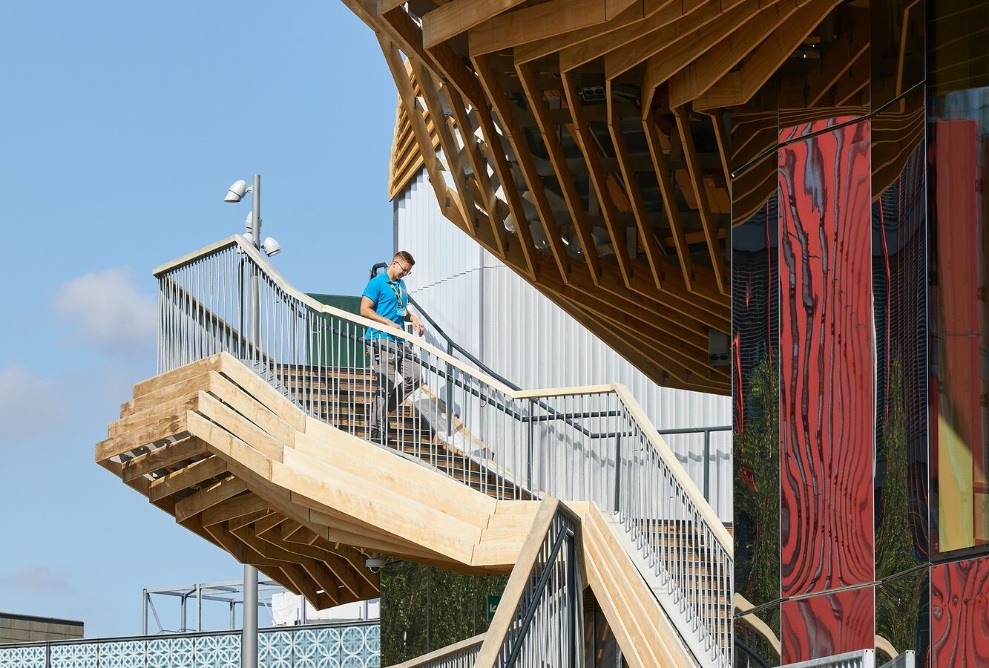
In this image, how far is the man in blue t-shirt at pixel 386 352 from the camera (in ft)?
48.2

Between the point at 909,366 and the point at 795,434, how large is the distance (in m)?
1.32

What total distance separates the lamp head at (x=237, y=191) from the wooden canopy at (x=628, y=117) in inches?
259

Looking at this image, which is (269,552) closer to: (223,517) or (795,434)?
(223,517)

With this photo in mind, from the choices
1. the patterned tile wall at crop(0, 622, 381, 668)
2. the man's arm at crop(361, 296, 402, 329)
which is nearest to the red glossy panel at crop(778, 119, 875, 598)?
the man's arm at crop(361, 296, 402, 329)

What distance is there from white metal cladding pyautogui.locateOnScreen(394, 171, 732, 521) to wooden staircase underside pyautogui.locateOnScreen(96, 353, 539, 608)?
717cm

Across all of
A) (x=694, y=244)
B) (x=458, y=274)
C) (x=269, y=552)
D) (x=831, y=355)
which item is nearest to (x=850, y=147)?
(x=831, y=355)

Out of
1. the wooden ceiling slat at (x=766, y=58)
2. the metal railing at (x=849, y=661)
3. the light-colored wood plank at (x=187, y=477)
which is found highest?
the wooden ceiling slat at (x=766, y=58)

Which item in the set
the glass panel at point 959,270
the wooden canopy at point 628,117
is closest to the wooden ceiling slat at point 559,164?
the wooden canopy at point 628,117

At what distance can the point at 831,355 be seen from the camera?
8.86m

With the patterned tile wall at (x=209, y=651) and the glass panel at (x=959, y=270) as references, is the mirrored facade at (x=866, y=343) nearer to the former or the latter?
the glass panel at (x=959, y=270)

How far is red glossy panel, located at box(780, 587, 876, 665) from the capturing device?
27.2ft

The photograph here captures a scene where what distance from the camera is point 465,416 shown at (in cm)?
1477

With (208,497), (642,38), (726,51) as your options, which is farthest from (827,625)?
(208,497)

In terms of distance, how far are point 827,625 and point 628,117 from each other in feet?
18.0
